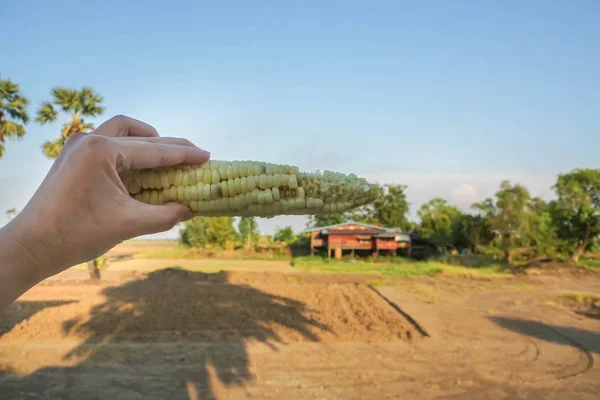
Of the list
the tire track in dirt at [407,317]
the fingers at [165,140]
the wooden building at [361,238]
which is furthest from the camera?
the wooden building at [361,238]

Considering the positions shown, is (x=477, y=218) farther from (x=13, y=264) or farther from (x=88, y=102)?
(x=13, y=264)

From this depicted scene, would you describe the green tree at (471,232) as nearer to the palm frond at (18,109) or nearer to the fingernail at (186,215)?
the palm frond at (18,109)

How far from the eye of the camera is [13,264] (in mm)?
1297

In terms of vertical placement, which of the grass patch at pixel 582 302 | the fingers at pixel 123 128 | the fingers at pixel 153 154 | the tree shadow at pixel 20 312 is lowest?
the grass patch at pixel 582 302

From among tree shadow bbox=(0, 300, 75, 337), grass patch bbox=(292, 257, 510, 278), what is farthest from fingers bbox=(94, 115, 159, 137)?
grass patch bbox=(292, 257, 510, 278)

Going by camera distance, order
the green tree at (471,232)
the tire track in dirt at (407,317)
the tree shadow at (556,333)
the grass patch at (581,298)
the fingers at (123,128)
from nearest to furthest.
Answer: the fingers at (123,128) < the tree shadow at (556,333) < the tire track in dirt at (407,317) < the grass patch at (581,298) < the green tree at (471,232)

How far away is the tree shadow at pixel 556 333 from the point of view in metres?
10.4

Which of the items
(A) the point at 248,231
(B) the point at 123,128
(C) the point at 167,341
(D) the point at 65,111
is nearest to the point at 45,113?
(D) the point at 65,111

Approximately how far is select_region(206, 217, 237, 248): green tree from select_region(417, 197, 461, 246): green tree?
55.2 ft

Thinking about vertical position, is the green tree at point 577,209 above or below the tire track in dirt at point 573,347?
above

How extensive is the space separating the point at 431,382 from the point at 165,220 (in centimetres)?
748

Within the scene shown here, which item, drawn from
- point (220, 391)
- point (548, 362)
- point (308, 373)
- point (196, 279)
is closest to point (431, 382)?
point (308, 373)

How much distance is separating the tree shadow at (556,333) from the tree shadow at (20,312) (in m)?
12.5

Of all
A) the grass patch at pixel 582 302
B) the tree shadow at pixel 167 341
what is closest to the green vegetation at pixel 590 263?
the grass patch at pixel 582 302
